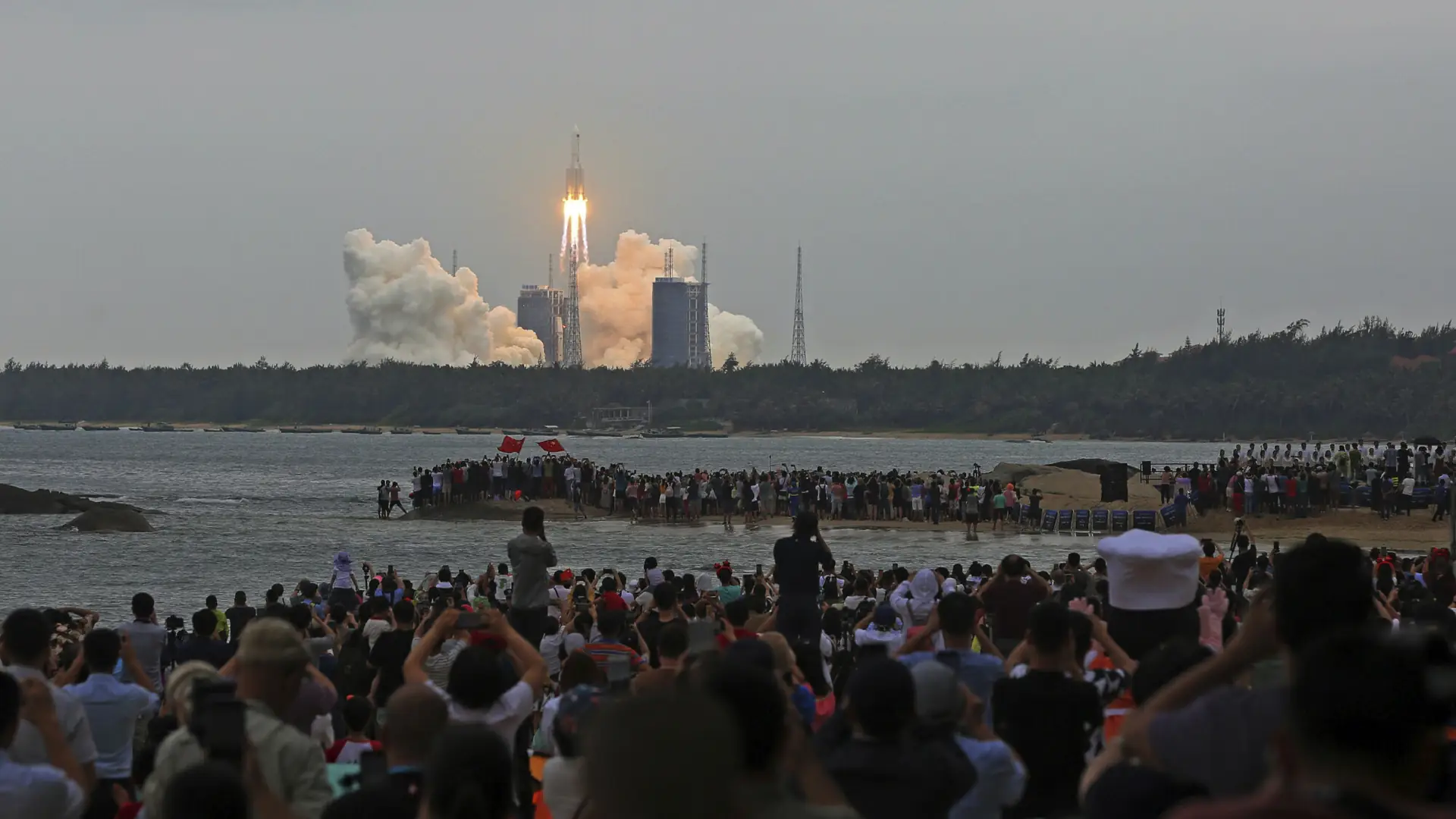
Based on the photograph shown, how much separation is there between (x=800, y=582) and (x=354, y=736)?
16.2ft

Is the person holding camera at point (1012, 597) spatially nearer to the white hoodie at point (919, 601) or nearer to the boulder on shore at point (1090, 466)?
the white hoodie at point (919, 601)

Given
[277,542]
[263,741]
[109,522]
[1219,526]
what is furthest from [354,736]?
[109,522]

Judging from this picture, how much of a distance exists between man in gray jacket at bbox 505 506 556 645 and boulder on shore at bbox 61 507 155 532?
4594 centimetres

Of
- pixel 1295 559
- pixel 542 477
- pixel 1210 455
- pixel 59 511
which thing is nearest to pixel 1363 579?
pixel 1295 559

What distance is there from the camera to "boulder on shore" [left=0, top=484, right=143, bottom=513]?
6456 centimetres

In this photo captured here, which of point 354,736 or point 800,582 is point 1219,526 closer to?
point 800,582

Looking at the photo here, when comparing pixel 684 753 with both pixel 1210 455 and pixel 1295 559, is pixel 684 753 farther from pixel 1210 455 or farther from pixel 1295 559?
pixel 1210 455

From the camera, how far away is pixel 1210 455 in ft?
450

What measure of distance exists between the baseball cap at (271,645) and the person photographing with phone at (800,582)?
20.6 feet

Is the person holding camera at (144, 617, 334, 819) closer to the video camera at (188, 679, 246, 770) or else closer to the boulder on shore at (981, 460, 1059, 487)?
the video camera at (188, 679, 246, 770)

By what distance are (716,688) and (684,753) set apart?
1246 mm

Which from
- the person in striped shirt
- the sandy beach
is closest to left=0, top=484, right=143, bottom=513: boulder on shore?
the sandy beach

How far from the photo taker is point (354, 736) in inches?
284

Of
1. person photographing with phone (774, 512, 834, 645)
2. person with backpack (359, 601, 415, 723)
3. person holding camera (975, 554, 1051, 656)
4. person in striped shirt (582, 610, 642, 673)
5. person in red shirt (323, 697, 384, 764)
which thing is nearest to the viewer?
person in red shirt (323, 697, 384, 764)
